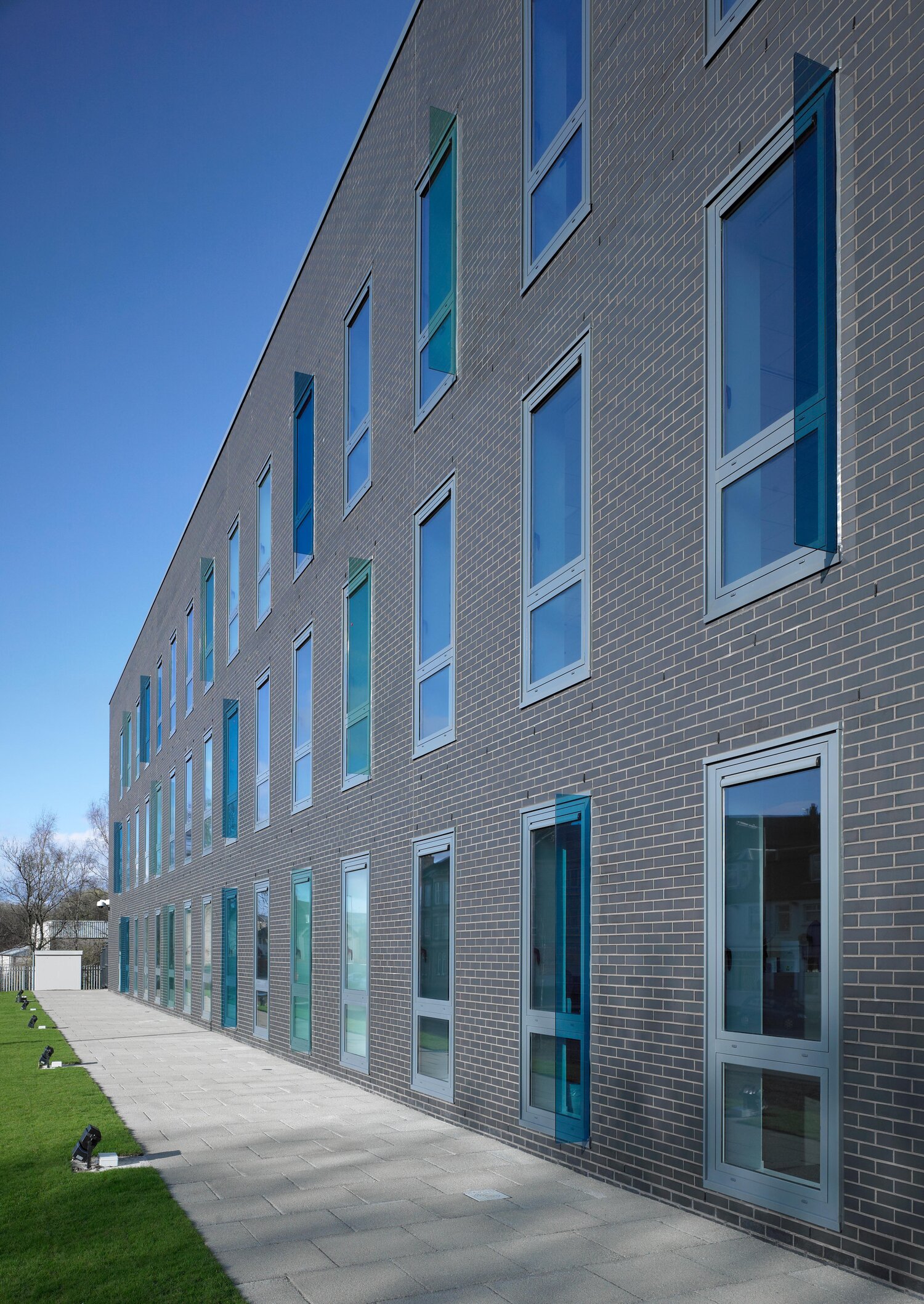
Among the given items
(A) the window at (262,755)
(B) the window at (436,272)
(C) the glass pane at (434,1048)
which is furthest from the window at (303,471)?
(C) the glass pane at (434,1048)

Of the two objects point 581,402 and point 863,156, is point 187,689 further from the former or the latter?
point 863,156

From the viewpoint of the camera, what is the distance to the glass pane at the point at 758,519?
5875 millimetres

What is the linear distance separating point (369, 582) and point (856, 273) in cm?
852

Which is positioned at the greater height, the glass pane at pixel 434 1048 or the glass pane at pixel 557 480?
the glass pane at pixel 557 480

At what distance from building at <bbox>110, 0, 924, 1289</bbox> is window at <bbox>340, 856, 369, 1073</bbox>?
87 millimetres

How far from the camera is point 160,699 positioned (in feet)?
109

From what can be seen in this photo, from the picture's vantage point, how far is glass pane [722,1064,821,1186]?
525 cm

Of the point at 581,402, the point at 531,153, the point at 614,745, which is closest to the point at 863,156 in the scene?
the point at 581,402

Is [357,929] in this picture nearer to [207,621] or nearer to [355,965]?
[355,965]

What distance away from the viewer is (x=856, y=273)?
532cm

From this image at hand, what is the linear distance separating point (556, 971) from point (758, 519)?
359 centimetres

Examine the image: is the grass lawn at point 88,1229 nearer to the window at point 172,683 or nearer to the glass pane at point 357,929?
the glass pane at point 357,929

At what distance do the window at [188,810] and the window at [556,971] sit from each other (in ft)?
61.5

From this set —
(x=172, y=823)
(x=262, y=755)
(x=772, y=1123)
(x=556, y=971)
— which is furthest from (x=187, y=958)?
(x=772, y=1123)
